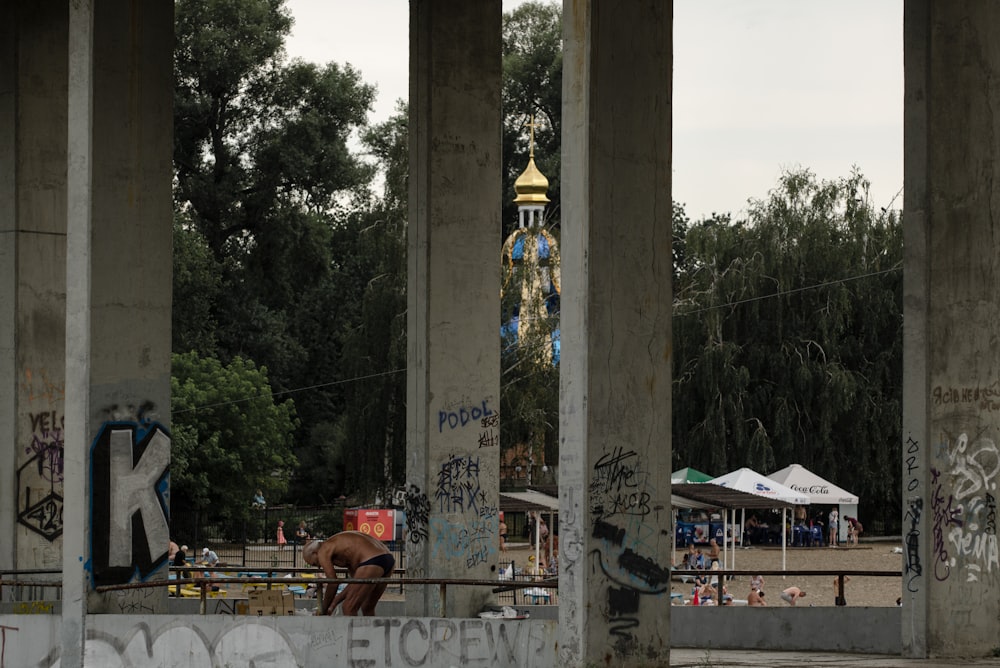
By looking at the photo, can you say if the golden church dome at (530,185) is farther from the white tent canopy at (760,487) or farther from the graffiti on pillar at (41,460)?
the graffiti on pillar at (41,460)

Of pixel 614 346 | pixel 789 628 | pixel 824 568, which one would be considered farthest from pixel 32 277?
pixel 824 568

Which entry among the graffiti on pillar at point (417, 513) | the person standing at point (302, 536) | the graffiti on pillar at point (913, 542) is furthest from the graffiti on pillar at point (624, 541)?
the person standing at point (302, 536)

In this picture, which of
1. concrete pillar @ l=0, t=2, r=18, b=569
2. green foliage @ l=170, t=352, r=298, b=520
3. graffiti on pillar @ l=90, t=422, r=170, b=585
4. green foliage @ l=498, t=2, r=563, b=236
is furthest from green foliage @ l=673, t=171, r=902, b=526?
graffiti on pillar @ l=90, t=422, r=170, b=585

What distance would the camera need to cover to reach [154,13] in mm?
19641

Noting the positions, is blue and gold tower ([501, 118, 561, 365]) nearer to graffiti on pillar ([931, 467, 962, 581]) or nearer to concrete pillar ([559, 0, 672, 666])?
graffiti on pillar ([931, 467, 962, 581])

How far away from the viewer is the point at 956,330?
1672 centimetres

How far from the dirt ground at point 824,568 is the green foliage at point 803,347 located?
9.68ft

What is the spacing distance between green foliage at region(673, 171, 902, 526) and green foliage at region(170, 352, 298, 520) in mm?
13845

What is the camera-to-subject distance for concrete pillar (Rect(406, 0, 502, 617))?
2069 centimetres

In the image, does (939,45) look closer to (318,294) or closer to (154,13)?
(154,13)

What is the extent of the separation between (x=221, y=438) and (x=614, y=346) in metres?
39.6

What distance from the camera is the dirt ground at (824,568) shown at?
3488cm

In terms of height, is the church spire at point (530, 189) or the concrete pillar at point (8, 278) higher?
the church spire at point (530, 189)

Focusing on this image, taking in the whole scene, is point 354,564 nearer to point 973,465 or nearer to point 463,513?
point 463,513
